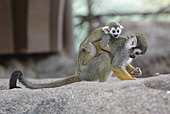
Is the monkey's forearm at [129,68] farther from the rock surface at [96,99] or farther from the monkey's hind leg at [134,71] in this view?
the rock surface at [96,99]

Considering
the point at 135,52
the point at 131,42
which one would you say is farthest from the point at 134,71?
the point at 131,42

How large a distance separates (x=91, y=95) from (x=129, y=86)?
0.39 meters

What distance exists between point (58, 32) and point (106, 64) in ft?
22.1

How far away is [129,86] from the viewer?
303 centimetres

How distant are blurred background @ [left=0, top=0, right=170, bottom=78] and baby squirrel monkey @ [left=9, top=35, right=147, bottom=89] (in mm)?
3979

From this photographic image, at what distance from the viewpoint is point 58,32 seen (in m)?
10.5

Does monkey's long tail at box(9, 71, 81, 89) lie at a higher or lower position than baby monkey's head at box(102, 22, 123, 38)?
lower

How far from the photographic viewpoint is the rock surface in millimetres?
2707

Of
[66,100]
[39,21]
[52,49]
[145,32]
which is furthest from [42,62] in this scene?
[66,100]

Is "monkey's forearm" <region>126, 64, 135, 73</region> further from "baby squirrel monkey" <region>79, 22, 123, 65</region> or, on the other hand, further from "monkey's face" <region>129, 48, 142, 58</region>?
"baby squirrel monkey" <region>79, 22, 123, 65</region>

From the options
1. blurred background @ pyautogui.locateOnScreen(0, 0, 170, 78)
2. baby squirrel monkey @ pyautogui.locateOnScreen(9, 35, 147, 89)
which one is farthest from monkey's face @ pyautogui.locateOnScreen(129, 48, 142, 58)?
blurred background @ pyautogui.locateOnScreen(0, 0, 170, 78)

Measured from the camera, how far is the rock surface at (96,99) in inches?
107

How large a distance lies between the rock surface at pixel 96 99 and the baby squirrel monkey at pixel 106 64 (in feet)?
1.93

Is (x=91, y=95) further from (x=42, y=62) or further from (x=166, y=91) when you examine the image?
(x=42, y=62)
